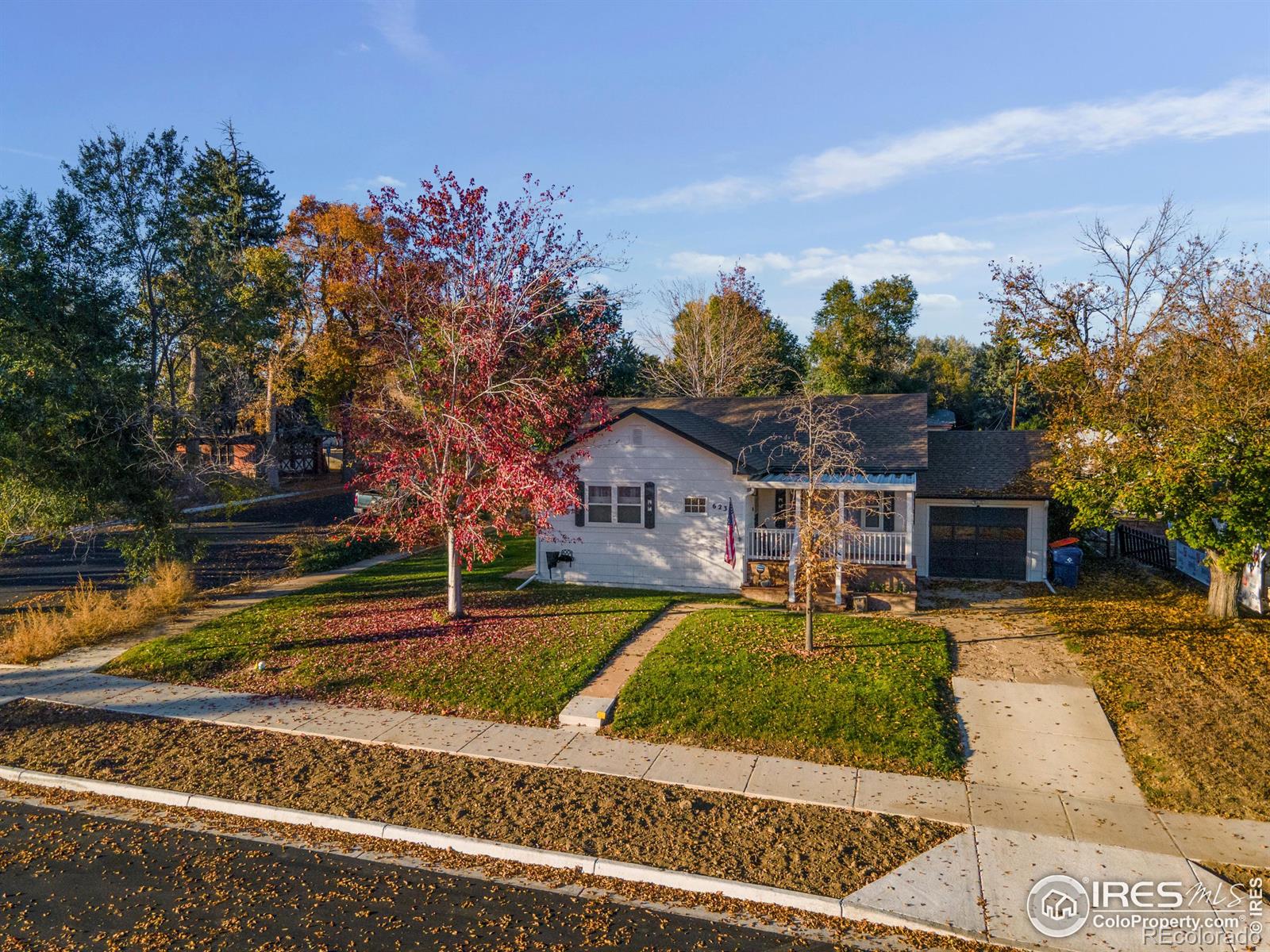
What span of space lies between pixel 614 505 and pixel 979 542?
9.80 m

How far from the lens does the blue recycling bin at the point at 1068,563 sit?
62.5ft

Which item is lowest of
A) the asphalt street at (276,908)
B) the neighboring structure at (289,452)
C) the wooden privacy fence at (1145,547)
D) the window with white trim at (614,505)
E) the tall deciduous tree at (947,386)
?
the asphalt street at (276,908)

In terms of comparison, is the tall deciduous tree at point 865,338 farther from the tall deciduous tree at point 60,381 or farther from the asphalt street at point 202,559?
the tall deciduous tree at point 60,381

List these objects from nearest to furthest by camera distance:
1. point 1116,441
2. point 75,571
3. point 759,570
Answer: point 1116,441
point 759,570
point 75,571

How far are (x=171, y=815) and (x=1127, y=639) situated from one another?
15.5 meters

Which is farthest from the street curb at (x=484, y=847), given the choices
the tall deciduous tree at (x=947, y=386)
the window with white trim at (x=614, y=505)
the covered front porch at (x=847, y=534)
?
the tall deciduous tree at (x=947, y=386)

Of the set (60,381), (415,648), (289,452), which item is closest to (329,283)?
(289,452)

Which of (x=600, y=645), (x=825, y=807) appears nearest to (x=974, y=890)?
(x=825, y=807)

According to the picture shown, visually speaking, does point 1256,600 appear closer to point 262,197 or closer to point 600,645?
point 600,645

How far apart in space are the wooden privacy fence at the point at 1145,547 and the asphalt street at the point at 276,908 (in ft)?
65.6

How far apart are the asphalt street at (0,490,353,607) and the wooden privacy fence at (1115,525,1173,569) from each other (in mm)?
24804

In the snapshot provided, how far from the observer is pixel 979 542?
20.1 meters

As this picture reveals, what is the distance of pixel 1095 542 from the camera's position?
23828 mm

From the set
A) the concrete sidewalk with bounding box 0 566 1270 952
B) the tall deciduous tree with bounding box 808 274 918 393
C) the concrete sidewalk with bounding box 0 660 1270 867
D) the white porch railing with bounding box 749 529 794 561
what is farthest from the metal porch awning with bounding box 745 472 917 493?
the tall deciduous tree with bounding box 808 274 918 393
